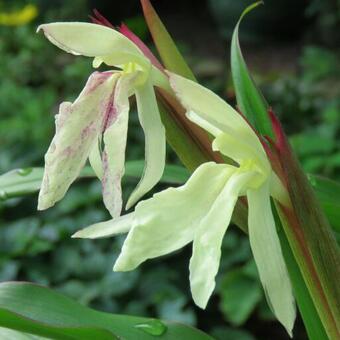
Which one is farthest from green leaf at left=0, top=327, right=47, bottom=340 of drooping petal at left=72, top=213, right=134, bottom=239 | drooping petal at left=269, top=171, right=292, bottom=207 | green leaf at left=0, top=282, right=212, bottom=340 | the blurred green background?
the blurred green background

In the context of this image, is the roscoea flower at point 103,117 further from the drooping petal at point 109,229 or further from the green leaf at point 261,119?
the green leaf at point 261,119

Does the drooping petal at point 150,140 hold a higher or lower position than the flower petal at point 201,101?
lower

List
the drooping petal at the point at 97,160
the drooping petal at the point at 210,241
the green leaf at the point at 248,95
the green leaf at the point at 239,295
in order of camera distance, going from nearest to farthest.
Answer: the drooping petal at the point at 210,241, the drooping petal at the point at 97,160, the green leaf at the point at 248,95, the green leaf at the point at 239,295

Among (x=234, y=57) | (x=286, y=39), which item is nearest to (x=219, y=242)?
(x=234, y=57)

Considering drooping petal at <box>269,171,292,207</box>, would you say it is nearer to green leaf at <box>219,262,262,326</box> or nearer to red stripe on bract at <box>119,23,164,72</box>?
red stripe on bract at <box>119,23,164,72</box>

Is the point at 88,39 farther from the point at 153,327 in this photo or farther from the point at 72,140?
the point at 153,327

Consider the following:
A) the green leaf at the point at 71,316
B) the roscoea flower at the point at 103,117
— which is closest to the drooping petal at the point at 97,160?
the roscoea flower at the point at 103,117
